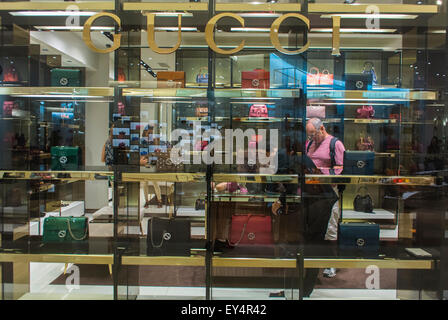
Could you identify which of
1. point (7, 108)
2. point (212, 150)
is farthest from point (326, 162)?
point (7, 108)

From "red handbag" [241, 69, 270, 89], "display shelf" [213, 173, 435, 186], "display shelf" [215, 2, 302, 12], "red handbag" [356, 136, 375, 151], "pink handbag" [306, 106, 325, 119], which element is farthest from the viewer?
"pink handbag" [306, 106, 325, 119]

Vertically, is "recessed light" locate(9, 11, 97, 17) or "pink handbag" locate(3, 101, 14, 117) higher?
"recessed light" locate(9, 11, 97, 17)

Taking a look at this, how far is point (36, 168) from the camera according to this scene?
1983 millimetres

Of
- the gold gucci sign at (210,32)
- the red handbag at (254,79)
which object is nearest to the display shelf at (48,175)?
the gold gucci sign at (210,32)

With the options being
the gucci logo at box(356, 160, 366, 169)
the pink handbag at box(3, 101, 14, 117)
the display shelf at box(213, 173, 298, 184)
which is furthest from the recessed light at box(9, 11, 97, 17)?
→ the gucci logo at box(356, 160, 366, 169)

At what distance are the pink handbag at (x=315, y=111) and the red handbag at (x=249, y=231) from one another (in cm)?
85

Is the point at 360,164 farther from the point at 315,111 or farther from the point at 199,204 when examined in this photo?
the point at 199,204

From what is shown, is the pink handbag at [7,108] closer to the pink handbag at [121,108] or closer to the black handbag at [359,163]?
the pink handbag at [121,108]

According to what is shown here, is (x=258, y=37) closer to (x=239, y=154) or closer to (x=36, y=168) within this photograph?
(x=239, y=154)

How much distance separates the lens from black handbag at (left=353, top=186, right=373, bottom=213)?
7.57ft

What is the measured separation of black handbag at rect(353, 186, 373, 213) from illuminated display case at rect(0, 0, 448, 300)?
0.67 feet

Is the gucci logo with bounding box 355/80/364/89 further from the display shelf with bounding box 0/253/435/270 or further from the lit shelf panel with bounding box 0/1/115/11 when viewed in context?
the lit shelf panel with bounding box 0/1/115/11
